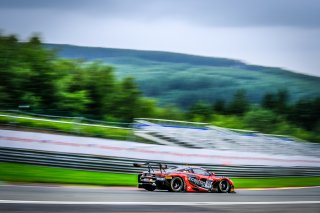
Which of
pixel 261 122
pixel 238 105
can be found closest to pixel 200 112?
pixel 238 105

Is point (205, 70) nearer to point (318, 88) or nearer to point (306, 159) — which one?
point (318, 88)

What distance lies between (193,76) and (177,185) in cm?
10788

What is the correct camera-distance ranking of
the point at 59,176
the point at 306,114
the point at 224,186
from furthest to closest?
the point at 306,114
the point at 59,176
the point at 224,186

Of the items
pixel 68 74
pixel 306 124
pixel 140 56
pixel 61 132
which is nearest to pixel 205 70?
pixel 140 56

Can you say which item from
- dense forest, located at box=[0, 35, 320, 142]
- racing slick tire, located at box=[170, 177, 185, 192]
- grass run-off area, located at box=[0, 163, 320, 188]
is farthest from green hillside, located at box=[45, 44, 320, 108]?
racing slick tire, located at box=[170, 177, 185, 192]

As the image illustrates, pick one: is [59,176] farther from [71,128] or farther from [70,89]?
[70,89]

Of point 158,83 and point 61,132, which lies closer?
point 61,132

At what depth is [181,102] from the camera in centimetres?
10081

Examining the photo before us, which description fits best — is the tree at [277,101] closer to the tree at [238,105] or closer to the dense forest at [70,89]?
the tree at [238,105]

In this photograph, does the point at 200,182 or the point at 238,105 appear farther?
the point at 238,105

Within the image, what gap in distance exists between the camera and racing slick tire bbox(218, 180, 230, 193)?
17.0 meters

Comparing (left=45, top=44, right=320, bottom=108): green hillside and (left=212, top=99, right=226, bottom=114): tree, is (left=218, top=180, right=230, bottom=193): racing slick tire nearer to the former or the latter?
(left=212, top=99, right=226, bottom=114): tree

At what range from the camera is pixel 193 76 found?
404 ft

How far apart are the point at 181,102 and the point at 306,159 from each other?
69.1 meters
